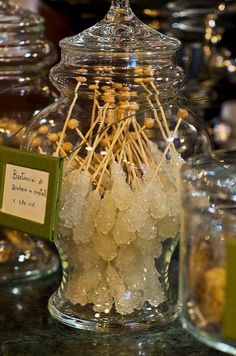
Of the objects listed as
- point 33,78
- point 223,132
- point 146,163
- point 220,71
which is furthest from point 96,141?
point 223,132

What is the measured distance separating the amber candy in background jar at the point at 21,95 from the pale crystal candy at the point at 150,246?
1.05 feet

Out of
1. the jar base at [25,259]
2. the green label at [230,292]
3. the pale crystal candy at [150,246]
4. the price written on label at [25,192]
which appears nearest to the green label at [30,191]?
the price written on label at [25,192]

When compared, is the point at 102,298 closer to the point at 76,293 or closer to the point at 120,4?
the point at 76,293

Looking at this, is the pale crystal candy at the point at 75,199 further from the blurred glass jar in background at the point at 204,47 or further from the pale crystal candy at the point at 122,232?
the blurred glass jar in background at the point at 204,47

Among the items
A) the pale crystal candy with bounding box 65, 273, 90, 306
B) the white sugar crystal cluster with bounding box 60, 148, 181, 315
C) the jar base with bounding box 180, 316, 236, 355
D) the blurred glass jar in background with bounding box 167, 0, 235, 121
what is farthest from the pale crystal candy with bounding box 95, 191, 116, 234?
the blurred glass jar in background with bounding box 167, 0, 235, 121

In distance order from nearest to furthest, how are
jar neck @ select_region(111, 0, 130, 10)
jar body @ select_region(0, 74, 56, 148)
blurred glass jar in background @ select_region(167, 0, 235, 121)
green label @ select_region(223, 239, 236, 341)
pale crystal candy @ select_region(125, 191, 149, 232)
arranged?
1. green label @ select_region(223, 239, 236, 341)
2. pale crystal candy @ select_region(125, 191, 149, 232)
3. jar neck @ select_region(111, 0, 130, 10)
4. jar body @ select_region(0, 74, 56, 148)
5. blurred glass jar in background @ select_region(167, 0, 235, 121)

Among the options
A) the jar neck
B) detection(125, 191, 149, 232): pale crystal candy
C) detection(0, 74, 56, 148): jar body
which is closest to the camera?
detection(125, 191, 149, 232): pale crystal candy

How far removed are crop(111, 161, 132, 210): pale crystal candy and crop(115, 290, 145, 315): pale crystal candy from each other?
0.13 m

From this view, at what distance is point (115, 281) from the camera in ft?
4.02

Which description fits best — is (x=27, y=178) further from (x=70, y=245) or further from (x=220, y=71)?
(x=220, y=71)

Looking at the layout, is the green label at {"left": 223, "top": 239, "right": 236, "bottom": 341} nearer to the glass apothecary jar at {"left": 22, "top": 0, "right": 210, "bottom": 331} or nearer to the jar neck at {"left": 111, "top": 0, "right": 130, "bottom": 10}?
the glass apothecary jar at {"left": 22, "top": 0, "right": 210, "bottom": 331}

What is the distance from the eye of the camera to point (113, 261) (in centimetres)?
122

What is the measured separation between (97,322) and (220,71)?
3.78 ft

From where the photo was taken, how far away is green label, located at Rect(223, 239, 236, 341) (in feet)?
3.03
